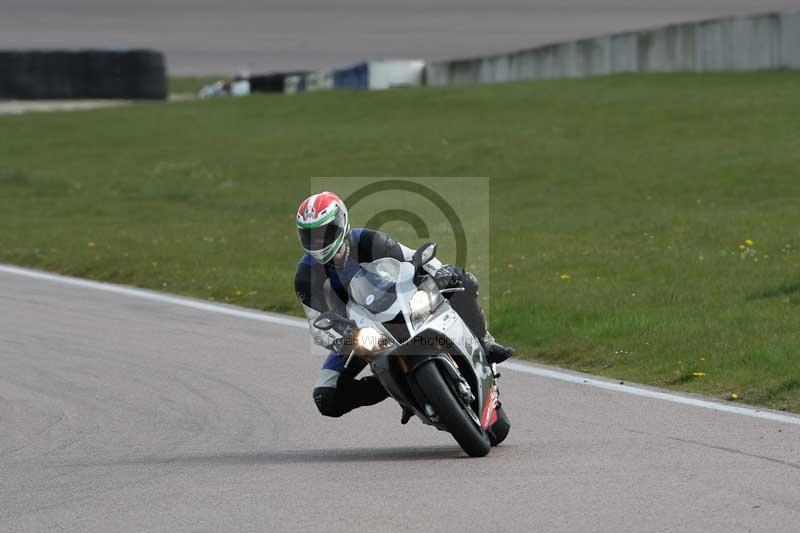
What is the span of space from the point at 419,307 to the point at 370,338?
1.21 ft

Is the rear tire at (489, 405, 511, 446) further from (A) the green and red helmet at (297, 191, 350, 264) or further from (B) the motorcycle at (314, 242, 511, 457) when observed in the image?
(A) the green and red helmet at (297, 191, 350, 264)

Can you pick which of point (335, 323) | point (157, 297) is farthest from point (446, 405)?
point (157, 297)

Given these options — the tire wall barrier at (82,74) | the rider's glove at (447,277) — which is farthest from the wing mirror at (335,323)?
the tire wall barrier at (82,74)

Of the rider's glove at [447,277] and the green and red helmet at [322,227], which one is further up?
the green and red helmet at [322,227]

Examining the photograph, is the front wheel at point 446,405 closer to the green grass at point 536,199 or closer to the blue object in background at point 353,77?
the green grass at point 536,199

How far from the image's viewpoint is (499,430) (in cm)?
901

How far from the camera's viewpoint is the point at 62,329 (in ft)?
47.6

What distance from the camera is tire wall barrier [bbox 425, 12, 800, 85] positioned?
4225 centimetres

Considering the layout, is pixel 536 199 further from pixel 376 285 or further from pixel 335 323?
pixel 335 323

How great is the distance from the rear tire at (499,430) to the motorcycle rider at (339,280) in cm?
36

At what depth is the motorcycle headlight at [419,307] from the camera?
828 cm

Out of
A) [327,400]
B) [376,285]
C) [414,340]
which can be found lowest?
[327,400]

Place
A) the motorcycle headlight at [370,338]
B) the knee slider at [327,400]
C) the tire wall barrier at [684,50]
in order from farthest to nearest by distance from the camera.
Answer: the tire wall barrier at [684,50]
the knee slider at [327,400]
the motorcycle headlight at [370,338]

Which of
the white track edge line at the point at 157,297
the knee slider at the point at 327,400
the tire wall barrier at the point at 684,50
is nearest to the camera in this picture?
the knee slider at the point at 327,400
